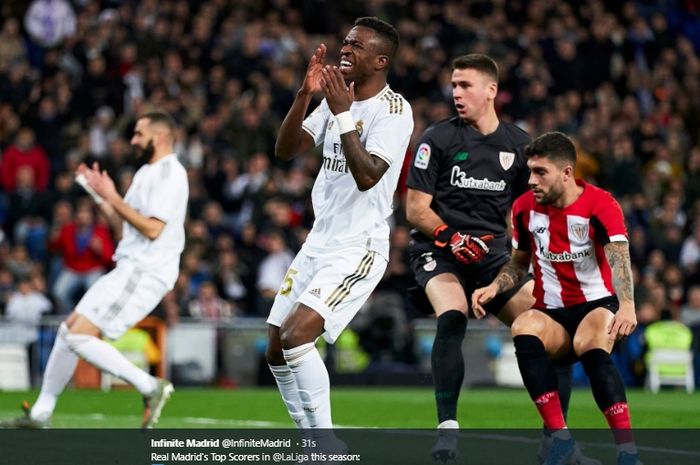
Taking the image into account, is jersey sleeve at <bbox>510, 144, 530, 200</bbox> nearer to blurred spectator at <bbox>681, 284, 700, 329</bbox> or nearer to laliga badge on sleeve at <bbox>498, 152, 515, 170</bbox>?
laliga badge on sleeve at <bbox>498, 152, 515, 170</bbox>

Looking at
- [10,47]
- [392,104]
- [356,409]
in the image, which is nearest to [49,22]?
[10,47]

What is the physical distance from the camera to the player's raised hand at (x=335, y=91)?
→ 8.00 metres

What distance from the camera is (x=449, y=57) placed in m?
24.9

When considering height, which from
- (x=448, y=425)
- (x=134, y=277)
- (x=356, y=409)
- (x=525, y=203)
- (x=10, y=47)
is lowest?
(x=356, y=409)

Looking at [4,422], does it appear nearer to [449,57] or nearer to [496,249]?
[496,249]

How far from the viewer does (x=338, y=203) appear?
833cm

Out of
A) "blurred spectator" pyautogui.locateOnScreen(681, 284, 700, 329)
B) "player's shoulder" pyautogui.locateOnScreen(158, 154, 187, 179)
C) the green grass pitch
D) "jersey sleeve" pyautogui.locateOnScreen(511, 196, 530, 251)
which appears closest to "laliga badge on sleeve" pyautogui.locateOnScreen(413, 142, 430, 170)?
"jersey sleeve" pyautogui.locateOnScreen(511, 196, 530, 251)

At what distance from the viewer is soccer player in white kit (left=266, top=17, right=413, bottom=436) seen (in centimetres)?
795

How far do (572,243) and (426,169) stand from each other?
1411 mm

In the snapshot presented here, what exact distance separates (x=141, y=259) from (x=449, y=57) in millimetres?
14353

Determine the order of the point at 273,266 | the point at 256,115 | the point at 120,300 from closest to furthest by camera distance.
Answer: the point at 120,300, the point at 273,266, the point at 256,115

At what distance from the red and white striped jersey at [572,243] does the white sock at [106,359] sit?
3.60 metres

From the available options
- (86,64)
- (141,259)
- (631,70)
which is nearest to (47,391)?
(141,259)

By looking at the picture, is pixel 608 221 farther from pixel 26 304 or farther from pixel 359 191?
pixel 26 304
